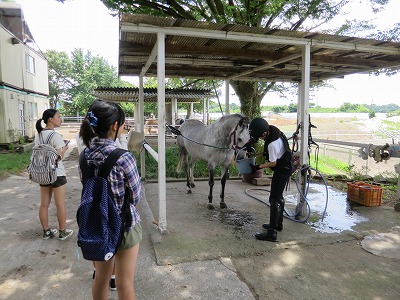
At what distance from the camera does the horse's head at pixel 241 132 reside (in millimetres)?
4695

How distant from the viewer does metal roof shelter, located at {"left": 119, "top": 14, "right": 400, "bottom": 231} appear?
3.71 metres

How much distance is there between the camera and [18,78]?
13633mm

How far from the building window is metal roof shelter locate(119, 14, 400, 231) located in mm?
11502

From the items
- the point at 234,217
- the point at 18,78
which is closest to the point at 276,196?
the point at 234,217

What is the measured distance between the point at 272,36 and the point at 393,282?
3287 mm

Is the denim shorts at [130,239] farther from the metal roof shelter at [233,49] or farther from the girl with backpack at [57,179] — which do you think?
the girl with backpack at [57,179]

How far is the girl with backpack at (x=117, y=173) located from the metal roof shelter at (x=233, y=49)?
2061 millimetres

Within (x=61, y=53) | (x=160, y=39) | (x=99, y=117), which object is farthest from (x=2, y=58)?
(x=61, y=53)

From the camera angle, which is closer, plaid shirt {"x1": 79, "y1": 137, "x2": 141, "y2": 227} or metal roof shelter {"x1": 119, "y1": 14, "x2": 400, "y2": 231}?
plaid shirt {"x1": 79, "y1": 137, "x2": 141, "y2": 227}

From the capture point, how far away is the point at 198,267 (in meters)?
3.13

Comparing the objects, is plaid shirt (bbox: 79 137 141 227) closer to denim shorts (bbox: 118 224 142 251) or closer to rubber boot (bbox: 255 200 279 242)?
denim shorts (bbox: 118 224 142 251)

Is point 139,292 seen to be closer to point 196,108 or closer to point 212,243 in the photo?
point 212,243

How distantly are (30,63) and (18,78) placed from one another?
2.29 metres

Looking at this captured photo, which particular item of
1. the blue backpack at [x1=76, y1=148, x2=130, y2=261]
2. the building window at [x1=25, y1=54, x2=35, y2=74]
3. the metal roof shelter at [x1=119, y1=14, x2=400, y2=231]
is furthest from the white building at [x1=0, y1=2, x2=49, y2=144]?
the blue backpack at [x1=76, y1=148, x2=130, y2=261]
